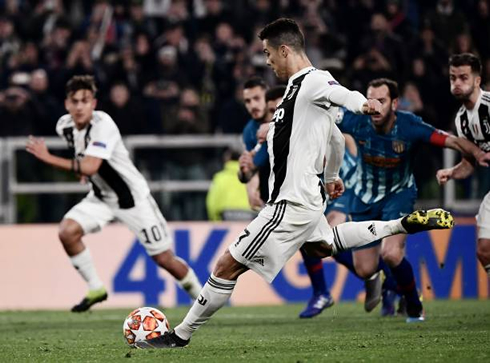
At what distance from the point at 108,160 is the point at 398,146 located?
3.27 m

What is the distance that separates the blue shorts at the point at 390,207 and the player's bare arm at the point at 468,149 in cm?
102

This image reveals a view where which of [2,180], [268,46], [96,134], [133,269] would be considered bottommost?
[133,269]

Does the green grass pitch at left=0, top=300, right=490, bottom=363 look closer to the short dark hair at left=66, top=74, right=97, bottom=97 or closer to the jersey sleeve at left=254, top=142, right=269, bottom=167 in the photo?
the jersey sleeve at left=254, top=142, right=269, bottom=167

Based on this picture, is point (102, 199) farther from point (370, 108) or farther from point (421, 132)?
point (370, 108)

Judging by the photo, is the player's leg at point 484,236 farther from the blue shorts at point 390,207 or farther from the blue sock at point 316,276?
the blue sock at point 316,276

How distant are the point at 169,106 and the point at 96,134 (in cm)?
542

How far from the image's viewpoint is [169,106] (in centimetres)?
1733

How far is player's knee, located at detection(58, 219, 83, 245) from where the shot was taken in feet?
40.5

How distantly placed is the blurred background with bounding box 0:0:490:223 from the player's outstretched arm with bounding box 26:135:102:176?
4.48 metres

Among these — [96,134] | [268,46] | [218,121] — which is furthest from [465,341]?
[218,121]

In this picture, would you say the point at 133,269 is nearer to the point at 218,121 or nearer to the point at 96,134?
the point at 218,121

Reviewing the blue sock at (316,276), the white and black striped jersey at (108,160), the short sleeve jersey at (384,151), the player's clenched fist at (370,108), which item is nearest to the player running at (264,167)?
the blue sock at (316,276)

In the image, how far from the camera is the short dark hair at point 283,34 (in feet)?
26.7

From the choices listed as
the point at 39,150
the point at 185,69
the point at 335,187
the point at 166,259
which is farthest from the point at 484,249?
the point at 185,69
